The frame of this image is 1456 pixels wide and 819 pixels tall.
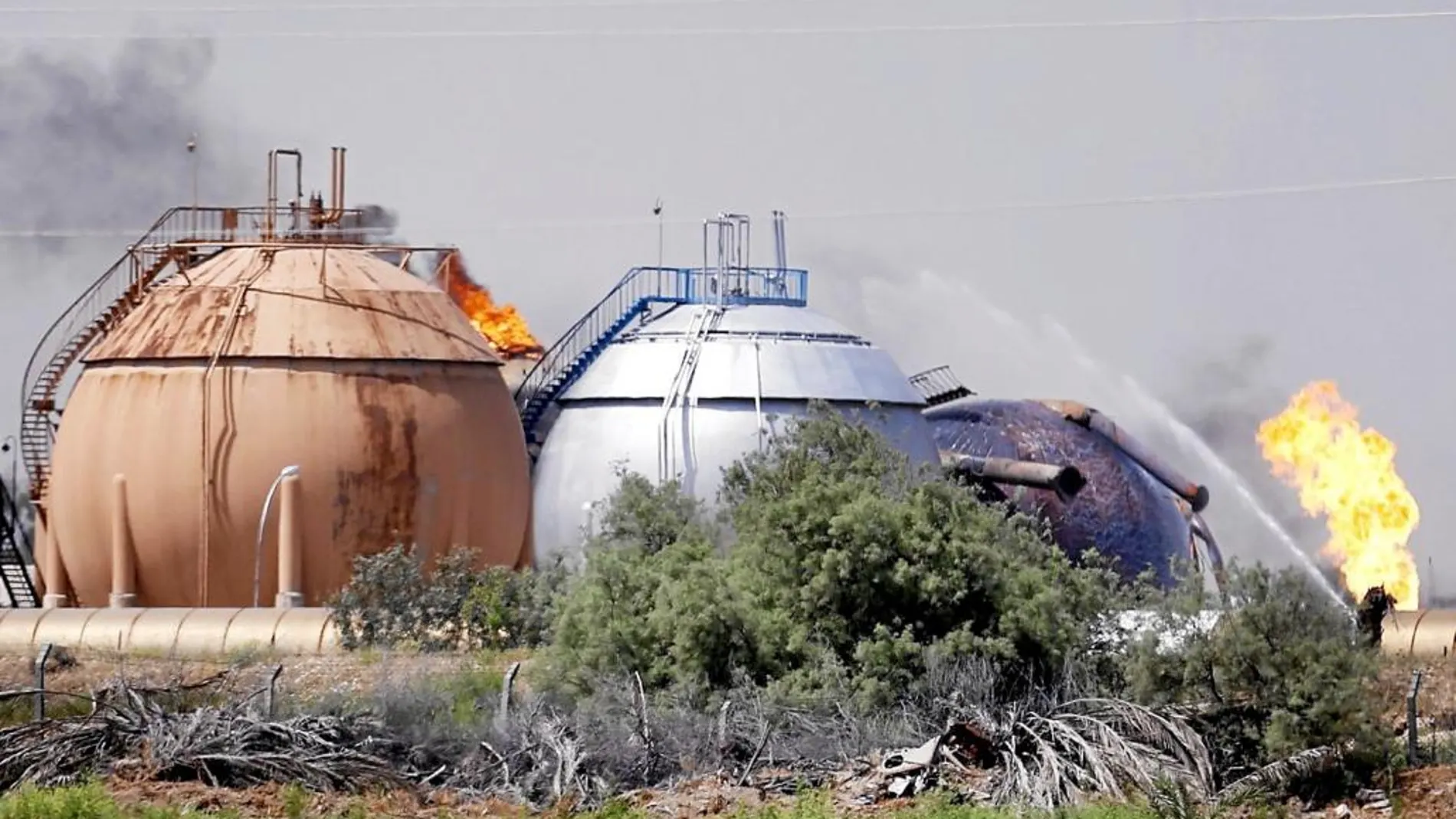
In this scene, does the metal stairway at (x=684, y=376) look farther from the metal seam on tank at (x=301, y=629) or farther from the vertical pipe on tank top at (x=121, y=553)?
the metal seam on tank at (x=301, y=629)

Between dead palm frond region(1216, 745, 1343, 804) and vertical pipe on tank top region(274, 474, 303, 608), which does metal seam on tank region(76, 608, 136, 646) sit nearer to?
vertical pipe on tank top region(274, 474, 303, 608)

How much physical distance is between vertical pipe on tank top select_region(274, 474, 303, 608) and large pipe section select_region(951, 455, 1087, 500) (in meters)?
15.2

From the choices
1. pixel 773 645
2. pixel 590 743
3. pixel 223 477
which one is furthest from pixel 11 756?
pixel 223 477

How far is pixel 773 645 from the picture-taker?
3425 centimetres

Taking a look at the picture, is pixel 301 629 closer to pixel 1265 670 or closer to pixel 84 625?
pixel 84 625

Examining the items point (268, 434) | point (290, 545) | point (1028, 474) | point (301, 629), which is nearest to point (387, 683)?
point (301, 629)

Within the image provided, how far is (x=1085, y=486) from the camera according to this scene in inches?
2432

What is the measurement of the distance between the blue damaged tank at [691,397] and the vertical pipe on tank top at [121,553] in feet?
25.9

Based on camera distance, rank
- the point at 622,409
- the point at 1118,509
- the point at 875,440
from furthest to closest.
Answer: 1. the point at 1118,509
2. the point at 622,409
3. the point at 875,440

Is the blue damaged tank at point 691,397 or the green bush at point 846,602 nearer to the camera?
the green bush at point 846,602

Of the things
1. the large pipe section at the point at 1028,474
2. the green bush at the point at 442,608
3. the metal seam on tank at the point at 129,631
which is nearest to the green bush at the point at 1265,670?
the green bush at the point at 442,608

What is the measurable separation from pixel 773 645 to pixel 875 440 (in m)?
6.75

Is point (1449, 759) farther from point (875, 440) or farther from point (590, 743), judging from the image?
point (875, 440)

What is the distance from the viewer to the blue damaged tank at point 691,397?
183ft
